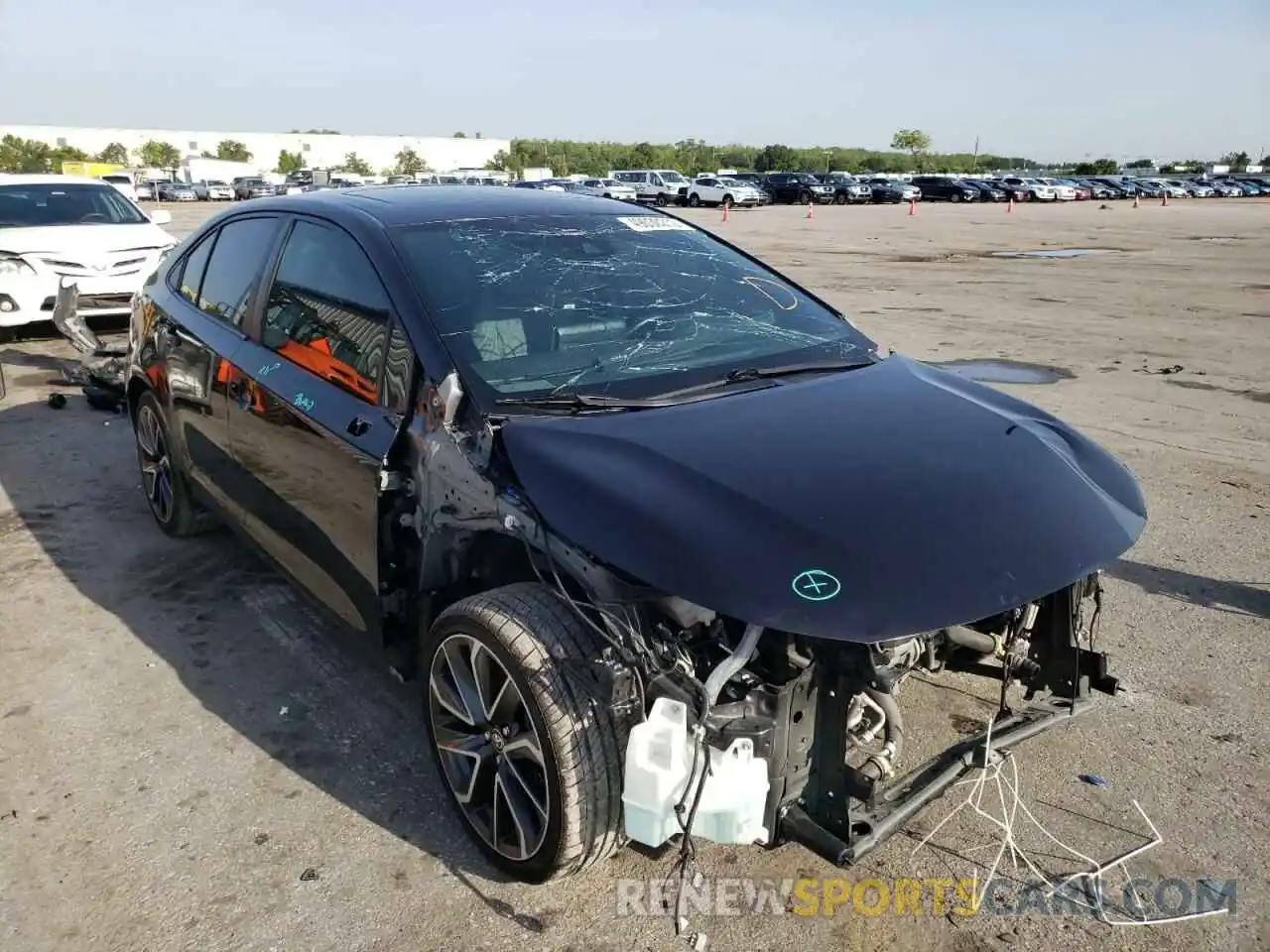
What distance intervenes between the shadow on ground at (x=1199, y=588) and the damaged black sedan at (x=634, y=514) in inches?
62.6

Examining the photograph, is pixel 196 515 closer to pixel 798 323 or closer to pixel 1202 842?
pixel 798 323

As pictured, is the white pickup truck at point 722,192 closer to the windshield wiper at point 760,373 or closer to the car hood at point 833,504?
the windshield wiper at point 760,373

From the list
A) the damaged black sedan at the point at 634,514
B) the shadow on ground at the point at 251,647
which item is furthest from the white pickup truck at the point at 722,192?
the damaged black sedan at the point at 634,514

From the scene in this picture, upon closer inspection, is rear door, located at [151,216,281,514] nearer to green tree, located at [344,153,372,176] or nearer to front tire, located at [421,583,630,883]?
front tire, located at [421,583,630,883]

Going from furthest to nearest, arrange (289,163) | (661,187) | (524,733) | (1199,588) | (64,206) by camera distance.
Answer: (289,163), (661,187), (64,206), (1199,588), (524,733)

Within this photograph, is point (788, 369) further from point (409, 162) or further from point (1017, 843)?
point (409, 162)

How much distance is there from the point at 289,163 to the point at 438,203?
115716 millimetres

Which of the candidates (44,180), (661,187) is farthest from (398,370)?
(661,187)

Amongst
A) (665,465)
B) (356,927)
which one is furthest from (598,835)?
→ (665,465)

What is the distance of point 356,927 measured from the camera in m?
2.59

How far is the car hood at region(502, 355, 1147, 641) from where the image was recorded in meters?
2.26

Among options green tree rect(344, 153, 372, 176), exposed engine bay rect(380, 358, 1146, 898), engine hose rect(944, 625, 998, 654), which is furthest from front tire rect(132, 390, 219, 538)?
green tree rect(344, 153, 372, 176)

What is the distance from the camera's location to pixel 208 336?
4234 mm

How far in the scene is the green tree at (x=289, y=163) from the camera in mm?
107312
